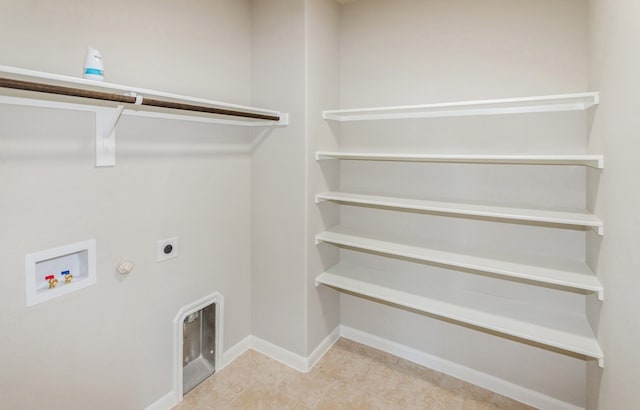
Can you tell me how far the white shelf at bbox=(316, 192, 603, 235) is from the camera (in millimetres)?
1485

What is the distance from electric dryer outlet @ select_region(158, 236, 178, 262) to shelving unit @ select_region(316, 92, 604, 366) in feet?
2.99

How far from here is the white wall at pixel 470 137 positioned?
1.76m

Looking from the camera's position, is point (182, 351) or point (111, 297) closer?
point (111, 297)

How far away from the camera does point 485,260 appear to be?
5.95 feet

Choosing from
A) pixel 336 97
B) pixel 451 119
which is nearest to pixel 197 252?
pixel 336 97

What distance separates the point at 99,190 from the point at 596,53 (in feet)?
Answer: 7.94

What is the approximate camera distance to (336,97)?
240cm

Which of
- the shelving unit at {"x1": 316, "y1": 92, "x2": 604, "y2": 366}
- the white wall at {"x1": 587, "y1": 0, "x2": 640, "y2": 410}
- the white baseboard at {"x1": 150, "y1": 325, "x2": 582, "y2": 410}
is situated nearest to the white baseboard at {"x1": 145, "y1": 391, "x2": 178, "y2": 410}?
the white baseboard at {"x1": 150, "y1": 325, "x2": 582, "y2": 410}

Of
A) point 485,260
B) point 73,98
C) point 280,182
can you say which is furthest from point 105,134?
point 485,260

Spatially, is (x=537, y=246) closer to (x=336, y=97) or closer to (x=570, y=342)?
(x=570, y=342)

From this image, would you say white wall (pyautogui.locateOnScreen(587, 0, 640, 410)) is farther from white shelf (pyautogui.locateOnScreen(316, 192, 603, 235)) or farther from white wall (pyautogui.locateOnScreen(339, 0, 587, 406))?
white wall (pyautogui.locateOnScreen(339, 0, 587, 406))

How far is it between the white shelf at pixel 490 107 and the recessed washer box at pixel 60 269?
1582mm

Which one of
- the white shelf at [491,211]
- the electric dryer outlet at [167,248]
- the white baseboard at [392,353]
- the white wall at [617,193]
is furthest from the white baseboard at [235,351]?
the white wall at [617,193]

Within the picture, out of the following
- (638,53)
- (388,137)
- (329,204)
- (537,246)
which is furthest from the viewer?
(329,204)
